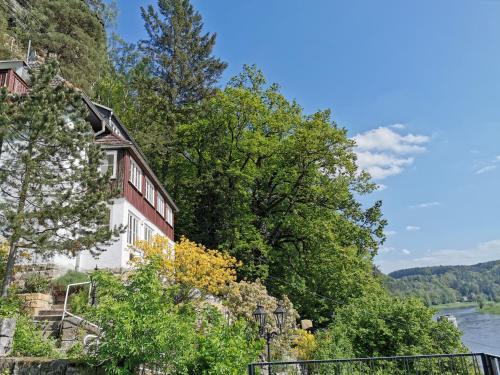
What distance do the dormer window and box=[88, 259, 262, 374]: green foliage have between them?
37.0 ft

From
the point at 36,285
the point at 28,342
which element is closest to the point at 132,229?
the point at 36,285

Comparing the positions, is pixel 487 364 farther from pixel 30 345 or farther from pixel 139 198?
pixel 139 198

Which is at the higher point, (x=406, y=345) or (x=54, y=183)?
(x=54, y=183)

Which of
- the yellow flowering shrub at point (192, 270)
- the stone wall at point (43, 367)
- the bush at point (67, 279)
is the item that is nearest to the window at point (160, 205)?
the yellow flowering shrub at point (192, 270)

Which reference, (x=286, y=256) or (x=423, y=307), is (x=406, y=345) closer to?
(x=423, y=307)

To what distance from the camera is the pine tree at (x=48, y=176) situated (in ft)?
35.1

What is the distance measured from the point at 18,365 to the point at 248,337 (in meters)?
5.99

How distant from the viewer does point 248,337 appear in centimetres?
1172

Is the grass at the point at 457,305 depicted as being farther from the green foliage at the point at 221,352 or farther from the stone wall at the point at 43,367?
the stone wall at the point at 43,367

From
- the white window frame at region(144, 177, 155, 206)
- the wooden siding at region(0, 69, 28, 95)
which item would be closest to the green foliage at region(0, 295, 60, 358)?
the wooden siding at region(0, 69, 28, 95)

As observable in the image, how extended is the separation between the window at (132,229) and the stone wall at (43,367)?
10.1 meters

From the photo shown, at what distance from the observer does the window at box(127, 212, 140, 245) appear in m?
18.0

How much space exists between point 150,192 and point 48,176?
11070 millimetres

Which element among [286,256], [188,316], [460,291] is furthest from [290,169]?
[460,291]
